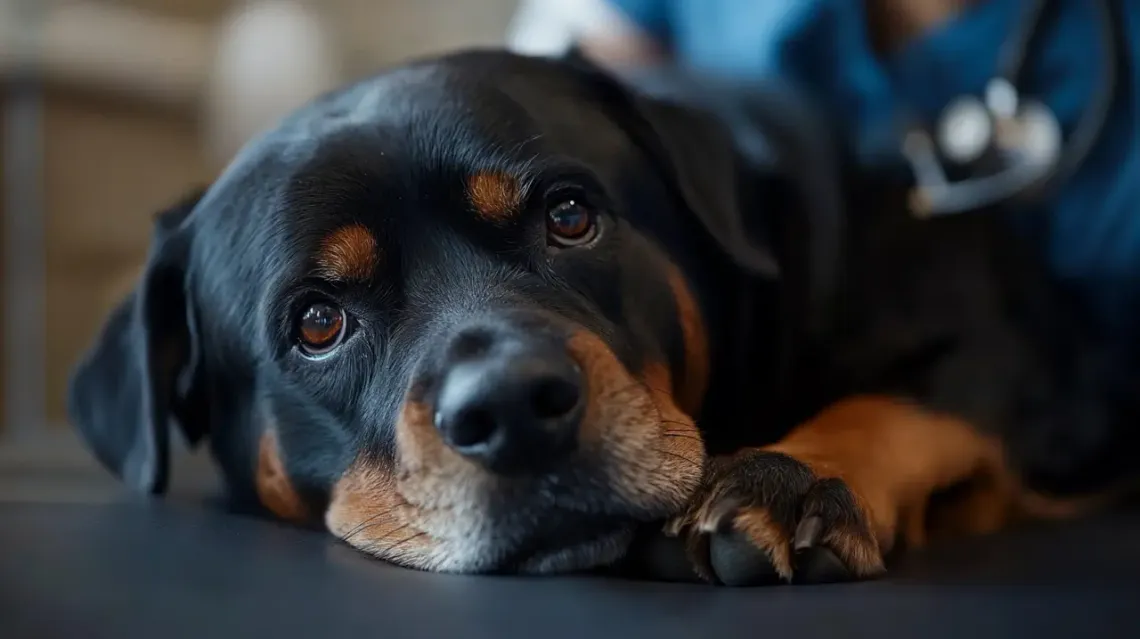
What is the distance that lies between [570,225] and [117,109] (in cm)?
267

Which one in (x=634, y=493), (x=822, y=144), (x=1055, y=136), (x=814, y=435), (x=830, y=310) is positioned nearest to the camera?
(x=634, y=493)

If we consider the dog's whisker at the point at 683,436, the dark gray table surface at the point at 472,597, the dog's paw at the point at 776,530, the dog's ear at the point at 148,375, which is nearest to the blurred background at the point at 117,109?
the dog's ear at the point at 148,375

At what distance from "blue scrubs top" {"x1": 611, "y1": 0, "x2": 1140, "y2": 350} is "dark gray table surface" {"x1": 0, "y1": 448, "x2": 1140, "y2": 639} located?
0.82 meters

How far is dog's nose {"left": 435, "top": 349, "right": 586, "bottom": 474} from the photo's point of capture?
944 mm

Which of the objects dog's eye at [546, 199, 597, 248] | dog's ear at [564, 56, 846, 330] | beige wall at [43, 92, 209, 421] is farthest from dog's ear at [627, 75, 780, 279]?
beige wall at [43, 92, 209, 421]

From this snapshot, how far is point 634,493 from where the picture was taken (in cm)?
102

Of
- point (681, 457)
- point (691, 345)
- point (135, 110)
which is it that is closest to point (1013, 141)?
point (691, 345)

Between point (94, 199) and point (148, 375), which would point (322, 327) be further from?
point (94, 199)

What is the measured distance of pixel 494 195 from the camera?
120cm

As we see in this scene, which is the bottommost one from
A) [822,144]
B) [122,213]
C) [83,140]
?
[122,213]

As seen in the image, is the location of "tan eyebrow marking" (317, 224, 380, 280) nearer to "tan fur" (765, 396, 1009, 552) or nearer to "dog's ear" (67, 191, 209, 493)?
"dog's ear" (67, 191, 209, 493)

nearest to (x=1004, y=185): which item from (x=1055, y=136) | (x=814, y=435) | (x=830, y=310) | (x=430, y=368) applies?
(x=1055, y=136)

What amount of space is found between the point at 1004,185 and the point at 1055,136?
13 centimetres

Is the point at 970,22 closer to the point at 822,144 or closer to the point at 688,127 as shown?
the point at 822,144
